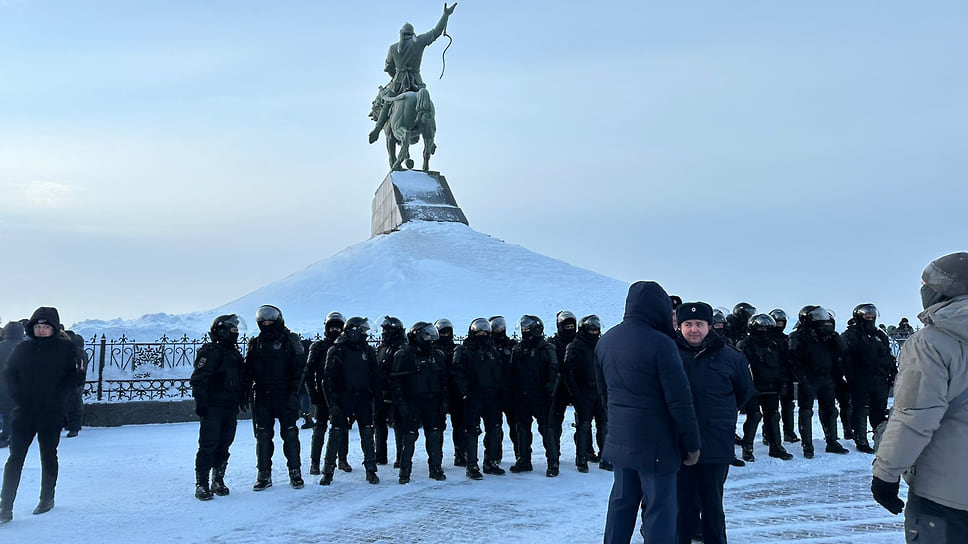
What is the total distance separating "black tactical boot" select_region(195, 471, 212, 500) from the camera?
307 inches

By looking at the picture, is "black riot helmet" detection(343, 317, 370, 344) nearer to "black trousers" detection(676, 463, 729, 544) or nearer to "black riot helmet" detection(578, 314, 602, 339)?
"black riot helmet" detection(578, 314, 602, 339)

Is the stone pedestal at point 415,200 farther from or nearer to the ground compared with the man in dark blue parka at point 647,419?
farther from the ground

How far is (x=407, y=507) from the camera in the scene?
7461mm

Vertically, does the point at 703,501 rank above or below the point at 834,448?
above

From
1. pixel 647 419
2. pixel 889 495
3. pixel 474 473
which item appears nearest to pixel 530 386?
pixel 474 473

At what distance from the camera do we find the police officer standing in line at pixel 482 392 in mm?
9242

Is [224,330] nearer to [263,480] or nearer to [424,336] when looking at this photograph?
[263,480]

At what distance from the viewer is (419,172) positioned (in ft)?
121

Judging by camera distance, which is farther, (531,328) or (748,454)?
(748,454)

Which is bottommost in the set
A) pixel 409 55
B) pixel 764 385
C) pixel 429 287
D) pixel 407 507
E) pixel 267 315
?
pixel 407 507

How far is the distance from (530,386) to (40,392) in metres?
5.43

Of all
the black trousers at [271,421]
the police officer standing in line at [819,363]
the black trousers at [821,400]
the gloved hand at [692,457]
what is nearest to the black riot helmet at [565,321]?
the police officer standing in line at [819,363]

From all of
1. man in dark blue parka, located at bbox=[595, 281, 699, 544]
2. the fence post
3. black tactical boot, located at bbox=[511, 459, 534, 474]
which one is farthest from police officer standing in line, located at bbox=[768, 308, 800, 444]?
the fence post

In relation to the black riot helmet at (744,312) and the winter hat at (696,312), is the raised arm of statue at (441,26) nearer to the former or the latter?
the black riot helmet at (744,312)
